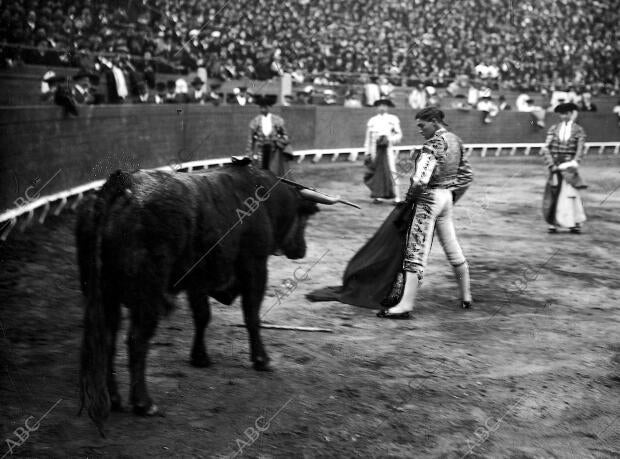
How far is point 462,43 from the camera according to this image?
29344 millimetres

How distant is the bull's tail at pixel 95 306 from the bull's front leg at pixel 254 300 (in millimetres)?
1133

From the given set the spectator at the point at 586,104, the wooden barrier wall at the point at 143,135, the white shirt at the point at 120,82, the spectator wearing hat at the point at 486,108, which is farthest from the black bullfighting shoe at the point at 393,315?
the spectator at the point at 586,104

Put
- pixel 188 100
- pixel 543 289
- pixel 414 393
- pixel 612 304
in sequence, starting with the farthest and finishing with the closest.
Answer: pixel 188 100 < pixel 543 289 < pixel 612 304 < pixel 414 393

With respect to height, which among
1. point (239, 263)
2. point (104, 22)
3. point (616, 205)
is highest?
point (104, 22)

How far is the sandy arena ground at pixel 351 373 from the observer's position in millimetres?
4289

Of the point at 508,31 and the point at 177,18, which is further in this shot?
the point at 508,31

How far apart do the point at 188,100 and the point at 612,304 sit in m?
12.7

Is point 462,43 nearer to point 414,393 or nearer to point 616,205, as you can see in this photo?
point 616,205

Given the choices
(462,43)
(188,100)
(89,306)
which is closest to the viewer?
(89,306)

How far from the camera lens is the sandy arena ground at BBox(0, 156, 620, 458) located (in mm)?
4289

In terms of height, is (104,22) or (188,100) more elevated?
(104,22)

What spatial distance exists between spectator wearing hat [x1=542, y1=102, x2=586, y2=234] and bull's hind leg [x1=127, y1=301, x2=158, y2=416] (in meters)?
8.13

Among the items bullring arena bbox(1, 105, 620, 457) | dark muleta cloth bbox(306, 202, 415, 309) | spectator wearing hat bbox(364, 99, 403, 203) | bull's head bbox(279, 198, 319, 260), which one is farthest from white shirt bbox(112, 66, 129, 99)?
bull's head bbox(279, 198, 319, 260)

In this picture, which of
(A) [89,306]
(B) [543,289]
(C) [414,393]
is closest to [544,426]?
(C) [414,393]
